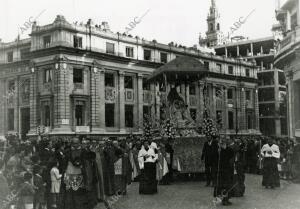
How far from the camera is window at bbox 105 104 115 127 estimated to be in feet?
121

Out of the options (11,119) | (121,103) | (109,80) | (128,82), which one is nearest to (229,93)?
(128,82)

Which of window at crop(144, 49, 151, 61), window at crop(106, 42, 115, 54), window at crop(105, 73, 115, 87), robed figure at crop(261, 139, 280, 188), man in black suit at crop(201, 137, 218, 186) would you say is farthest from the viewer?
window at crop(144, 49, 151, 61)

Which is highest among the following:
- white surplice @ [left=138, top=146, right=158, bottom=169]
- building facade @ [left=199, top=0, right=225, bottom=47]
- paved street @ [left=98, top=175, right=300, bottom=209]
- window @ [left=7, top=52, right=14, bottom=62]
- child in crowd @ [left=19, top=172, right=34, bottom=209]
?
building facade @ [left=199, top=0, right=225, bottom=47]

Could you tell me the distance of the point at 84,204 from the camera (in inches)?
389

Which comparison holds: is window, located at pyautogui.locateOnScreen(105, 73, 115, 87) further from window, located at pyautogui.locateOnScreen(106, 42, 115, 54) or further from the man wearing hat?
the man wearing hat

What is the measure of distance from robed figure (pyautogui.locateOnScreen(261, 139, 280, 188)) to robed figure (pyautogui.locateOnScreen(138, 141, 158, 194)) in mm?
3940

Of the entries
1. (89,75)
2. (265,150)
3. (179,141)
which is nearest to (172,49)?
(89,75)

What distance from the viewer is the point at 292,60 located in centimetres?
2248

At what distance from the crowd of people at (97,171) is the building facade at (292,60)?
6.40 meters

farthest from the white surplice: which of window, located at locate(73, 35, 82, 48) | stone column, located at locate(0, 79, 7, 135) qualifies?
stone column, located at locate(0, 79, 7, 135)

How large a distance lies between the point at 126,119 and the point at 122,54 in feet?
19.8

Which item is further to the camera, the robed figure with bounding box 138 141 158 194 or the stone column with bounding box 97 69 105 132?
the stone column with bounding box 97 69 105 132

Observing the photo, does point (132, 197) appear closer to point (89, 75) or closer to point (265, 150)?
point (265, 150)

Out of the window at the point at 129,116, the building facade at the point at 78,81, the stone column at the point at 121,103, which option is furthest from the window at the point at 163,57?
the window at the point at 129,116
